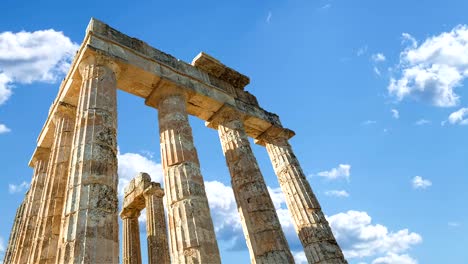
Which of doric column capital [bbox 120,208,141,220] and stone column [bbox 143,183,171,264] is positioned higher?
doric column capital [bbox 120,208,141,220]

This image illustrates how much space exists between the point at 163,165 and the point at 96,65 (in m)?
4.44

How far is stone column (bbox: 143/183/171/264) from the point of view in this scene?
16223 mm

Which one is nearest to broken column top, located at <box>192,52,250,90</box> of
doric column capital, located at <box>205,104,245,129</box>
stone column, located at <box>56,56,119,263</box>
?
doric column capital, located at <box>205,104,245,129</box>

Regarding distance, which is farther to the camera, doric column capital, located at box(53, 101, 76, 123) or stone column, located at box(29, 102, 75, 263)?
doric column capital, located at box(53, 101, 76, 123)

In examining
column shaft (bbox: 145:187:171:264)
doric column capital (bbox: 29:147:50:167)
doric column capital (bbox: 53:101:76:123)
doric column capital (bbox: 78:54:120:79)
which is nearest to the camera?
doric column capital (bbox: 78:54:120:79)

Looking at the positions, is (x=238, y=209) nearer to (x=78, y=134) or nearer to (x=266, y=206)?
(x=266, y=206)

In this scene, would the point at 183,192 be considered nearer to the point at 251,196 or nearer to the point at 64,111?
the point at 251,196

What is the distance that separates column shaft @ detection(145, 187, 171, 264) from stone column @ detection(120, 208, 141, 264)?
1.55 m

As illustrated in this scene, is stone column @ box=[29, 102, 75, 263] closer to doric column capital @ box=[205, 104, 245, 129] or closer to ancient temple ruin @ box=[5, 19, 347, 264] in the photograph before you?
ancient temple ruin @ box=[5, 19, 347, 264]

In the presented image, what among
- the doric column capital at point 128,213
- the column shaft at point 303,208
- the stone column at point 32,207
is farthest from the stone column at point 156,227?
the column shaft at point 303,208

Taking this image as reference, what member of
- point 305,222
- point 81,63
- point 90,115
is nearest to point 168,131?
point 90,115

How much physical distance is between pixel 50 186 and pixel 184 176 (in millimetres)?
5092

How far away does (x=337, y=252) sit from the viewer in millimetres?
13820

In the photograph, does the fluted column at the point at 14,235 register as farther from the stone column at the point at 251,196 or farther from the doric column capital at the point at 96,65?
the stone column at the point at 251,196
